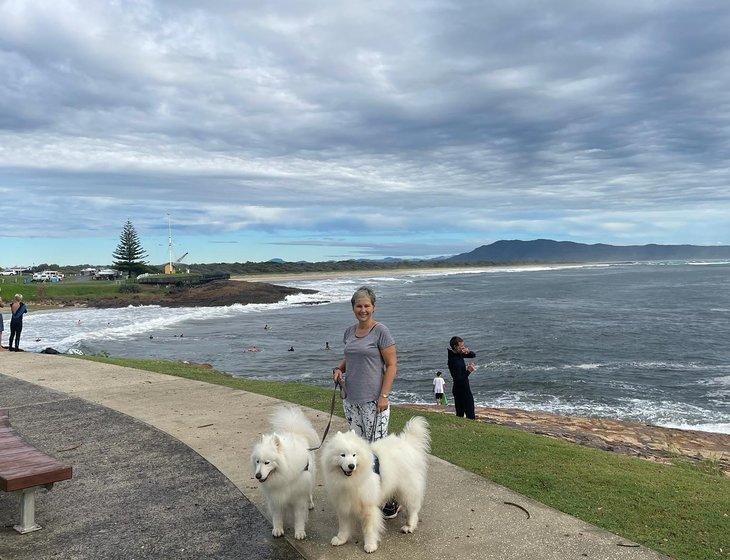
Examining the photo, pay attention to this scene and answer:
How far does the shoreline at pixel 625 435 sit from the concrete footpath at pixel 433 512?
166 inches

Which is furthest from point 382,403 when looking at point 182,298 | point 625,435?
point 182,298

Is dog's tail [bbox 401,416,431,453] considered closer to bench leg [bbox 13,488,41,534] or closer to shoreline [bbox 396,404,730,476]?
bench leg [bbox 13,488,41,534]

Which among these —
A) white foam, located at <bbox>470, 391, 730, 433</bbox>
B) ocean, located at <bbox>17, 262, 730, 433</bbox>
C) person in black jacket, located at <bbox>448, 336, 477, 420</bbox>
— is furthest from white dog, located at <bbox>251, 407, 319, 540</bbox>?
white foam, located at <bbox>470, 391, 730, 433</bbox>

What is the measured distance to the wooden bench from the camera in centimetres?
434

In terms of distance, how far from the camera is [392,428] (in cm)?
810

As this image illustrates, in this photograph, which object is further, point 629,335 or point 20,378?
point 629,335

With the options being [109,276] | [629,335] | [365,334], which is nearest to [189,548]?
[365,334]

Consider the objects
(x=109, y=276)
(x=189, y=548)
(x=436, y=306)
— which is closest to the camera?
(x=189, y=548)

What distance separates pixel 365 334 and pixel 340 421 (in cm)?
363

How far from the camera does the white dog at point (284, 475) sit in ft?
14.3

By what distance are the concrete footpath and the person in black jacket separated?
9.14ft

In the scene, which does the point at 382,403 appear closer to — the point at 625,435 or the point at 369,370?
the point at 369,370

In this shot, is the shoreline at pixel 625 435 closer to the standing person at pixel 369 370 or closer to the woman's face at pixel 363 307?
the standing person at pixel 369 370

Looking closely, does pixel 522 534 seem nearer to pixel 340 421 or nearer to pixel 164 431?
pixel 340 421
